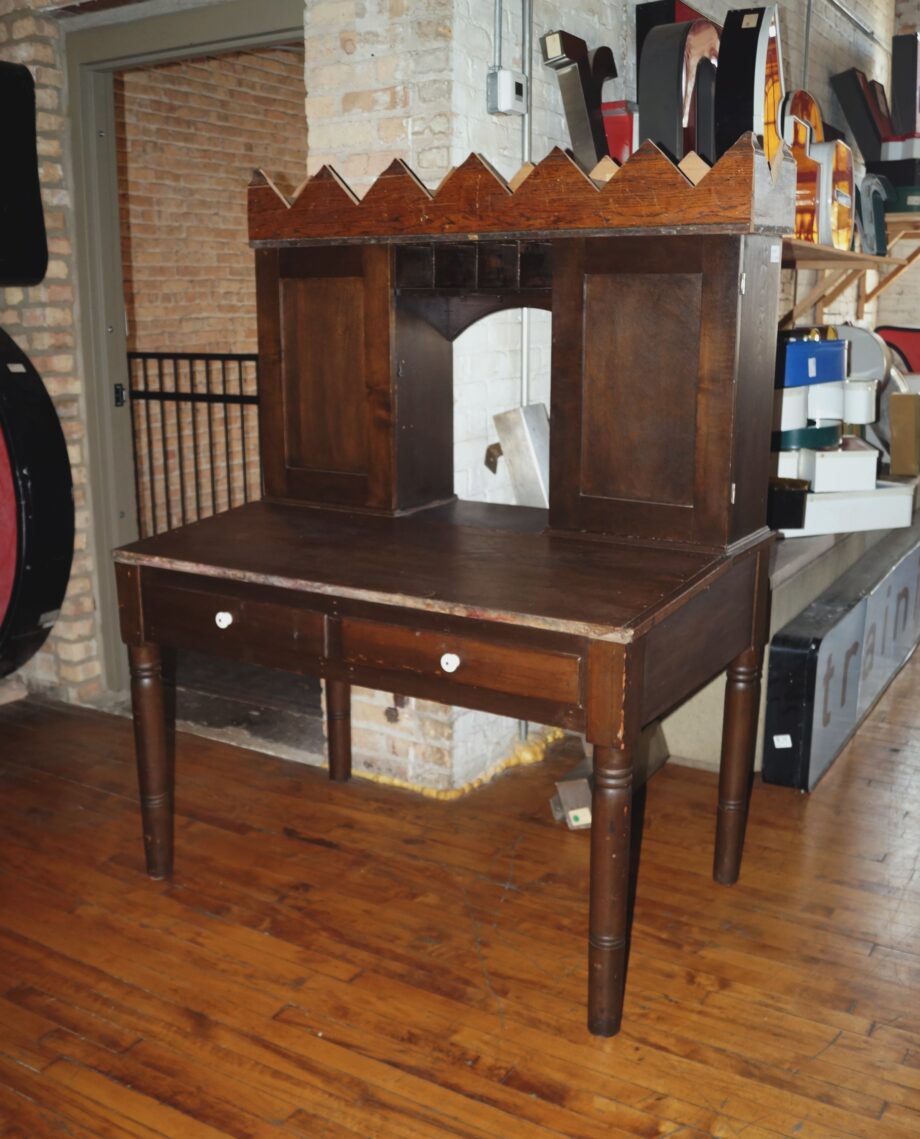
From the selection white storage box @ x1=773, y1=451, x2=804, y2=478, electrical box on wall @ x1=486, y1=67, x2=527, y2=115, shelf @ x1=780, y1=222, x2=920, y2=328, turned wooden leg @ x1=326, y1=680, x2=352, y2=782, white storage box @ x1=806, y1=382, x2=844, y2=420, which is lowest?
turned wooden leg @ x1=326, y1=680, x2=352, y2=782

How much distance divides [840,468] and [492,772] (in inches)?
53.6

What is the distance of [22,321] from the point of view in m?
3.59

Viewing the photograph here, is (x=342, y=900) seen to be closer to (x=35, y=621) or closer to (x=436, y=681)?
(x=436, y=681)

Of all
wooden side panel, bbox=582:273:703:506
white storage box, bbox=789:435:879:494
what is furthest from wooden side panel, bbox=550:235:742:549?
white storage box, bbox=789:435:879:494

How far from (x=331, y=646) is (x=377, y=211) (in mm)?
983

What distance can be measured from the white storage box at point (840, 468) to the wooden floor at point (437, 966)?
82 cm

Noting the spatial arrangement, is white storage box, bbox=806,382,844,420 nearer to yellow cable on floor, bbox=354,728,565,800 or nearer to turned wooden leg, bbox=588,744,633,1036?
yellow cable on floor, bbox=354,728,565,800

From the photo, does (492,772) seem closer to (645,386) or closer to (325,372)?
(325,372)

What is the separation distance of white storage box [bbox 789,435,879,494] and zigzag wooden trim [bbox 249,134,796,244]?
3.92 ft

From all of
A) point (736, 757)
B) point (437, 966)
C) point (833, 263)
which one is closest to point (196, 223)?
point (833, 263)

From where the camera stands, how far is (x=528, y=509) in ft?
8.91

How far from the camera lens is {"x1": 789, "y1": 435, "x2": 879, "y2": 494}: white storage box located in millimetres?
3324

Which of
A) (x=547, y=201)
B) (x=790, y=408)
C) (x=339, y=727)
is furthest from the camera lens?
(x=790, y=408)

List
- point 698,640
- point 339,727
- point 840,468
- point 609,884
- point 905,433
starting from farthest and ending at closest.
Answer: point 905,433, point 840,468, point 339,727, point 698,640, point 609,884
